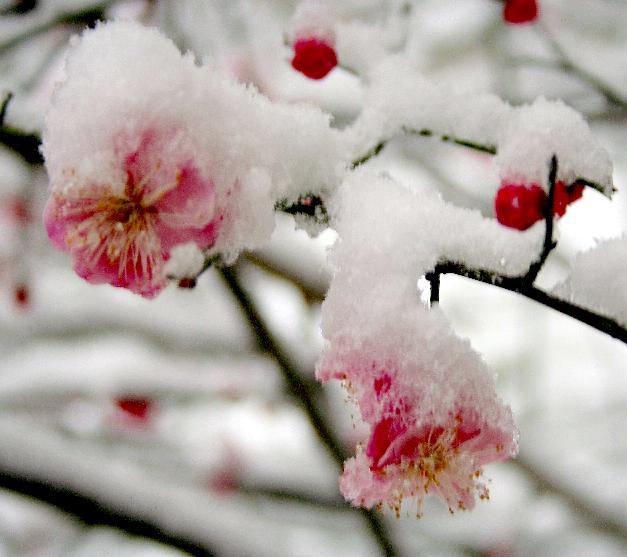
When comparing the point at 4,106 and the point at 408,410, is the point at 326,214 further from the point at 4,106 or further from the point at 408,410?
the point at 4,106

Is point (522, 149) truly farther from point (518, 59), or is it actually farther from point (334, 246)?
point (518, 59)

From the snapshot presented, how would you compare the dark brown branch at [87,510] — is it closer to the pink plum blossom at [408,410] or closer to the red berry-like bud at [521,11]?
the pink plum blossom at [408,410]

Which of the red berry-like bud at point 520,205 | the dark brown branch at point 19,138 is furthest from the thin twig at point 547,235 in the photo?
the dark brown branch at point 19,138

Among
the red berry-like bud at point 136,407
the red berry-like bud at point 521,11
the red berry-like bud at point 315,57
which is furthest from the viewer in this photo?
the red berry-like bud at point 136,407

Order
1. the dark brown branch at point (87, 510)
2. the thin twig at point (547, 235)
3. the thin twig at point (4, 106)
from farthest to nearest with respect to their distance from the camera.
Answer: the dark brown branch at point (87, 510) < the thin twig at point (4, 106) < the thin twig at point (547, 235)

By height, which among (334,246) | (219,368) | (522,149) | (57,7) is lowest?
(219,368)

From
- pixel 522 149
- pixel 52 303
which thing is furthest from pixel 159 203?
pixel 52 303
